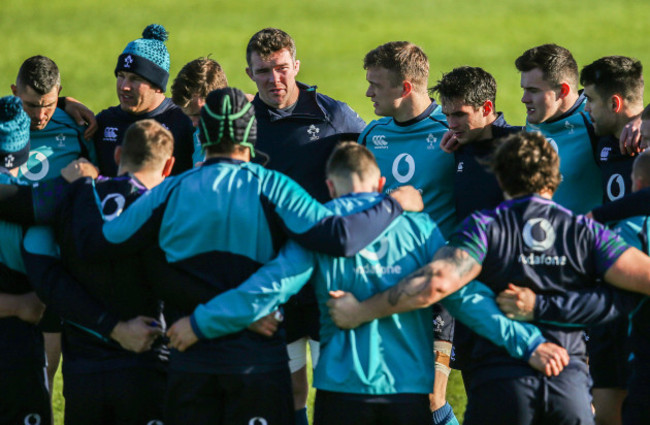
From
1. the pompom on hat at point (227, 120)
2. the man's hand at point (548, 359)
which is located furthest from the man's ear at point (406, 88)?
the man's hand at point (548, 359)

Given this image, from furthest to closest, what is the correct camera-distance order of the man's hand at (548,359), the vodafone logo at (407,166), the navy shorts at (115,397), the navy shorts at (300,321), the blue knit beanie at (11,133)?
the vodafone logo at (407,166) < the navy shorts at (300,321) < the blue knit beanie at (11,133) < the navy shorts at (115,397) < the man's hand at (548,359)

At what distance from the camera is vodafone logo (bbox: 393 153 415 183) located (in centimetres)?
687

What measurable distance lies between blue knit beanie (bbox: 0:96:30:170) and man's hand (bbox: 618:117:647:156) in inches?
148

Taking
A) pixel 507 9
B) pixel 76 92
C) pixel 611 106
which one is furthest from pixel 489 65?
pixel 611 106

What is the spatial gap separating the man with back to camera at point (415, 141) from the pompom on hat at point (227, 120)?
6.76 ft

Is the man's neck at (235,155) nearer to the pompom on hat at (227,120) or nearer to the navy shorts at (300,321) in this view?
the pompom on hat at (227,120)

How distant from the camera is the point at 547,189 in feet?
16.3

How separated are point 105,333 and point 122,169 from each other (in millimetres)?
918

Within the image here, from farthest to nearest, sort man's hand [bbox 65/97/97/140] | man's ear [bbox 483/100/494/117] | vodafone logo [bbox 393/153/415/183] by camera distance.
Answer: man's hand [bbox 65/97/97/140] < vodafone logo [bbox 393/153/415/183] < man's ear [bbox 483/100/494/117]

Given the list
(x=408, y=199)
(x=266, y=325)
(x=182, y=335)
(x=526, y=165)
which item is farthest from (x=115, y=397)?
(x=526, y=165)

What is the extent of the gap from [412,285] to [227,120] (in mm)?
1268

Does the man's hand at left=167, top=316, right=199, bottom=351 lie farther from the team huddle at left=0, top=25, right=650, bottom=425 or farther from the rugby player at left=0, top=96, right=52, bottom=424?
the rugby player at left=0, top=96, right=52, bottom=424

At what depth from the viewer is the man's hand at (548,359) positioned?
4.69 metres

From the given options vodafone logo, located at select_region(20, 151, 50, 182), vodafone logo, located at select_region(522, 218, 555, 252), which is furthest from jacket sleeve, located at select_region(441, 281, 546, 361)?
vodafone logo, located at select_region(20, 151, 50, 182)
